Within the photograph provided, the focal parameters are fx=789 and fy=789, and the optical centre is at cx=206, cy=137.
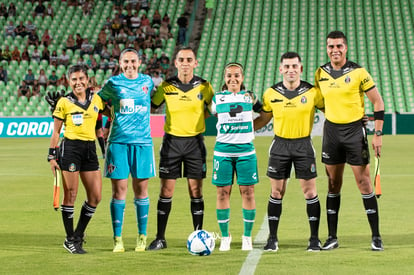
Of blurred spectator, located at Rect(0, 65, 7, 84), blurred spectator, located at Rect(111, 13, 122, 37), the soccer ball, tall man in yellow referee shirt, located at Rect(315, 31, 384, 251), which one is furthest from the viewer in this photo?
blurred spectator, located at Rect(111, 13, 122, 37)

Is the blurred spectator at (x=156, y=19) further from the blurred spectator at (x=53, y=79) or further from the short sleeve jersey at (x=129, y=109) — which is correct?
the short sleeve jersey at (x=129, y=109)

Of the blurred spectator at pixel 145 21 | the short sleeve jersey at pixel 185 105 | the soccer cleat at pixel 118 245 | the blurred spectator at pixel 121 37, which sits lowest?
the soccer cleat at pixel 118 245

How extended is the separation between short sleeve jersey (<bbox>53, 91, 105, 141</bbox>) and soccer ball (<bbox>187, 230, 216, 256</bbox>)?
1.50m

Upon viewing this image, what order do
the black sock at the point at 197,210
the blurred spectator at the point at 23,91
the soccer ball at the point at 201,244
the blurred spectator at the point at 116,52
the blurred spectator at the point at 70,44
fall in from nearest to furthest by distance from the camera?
the soccer ball at the point at 201,244
the black sock at the point at 197,210
the blurred spectator at the point at 23,91
the blurred spectator at the point at 116,52
the blurred spectator at the point at 70,44

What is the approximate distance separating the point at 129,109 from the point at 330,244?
245 cm

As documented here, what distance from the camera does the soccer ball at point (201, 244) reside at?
25.0 ft


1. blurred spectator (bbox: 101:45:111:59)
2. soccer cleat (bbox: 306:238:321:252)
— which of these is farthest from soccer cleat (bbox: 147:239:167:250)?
blurred spectator (bbox: 101:45:111:59)

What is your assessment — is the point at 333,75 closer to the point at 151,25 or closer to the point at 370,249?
the point at 370,249

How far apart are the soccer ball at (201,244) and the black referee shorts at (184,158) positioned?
69 centimetres

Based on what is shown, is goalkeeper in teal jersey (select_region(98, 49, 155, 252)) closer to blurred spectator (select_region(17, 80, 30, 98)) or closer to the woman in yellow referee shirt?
the woman in yellow referee shirt

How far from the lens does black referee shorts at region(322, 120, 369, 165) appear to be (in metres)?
7.93

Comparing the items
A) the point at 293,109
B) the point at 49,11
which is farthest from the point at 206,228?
the point at 49,11

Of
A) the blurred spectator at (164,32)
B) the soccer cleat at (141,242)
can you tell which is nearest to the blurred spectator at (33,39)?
the blurred spectator at (164,32)

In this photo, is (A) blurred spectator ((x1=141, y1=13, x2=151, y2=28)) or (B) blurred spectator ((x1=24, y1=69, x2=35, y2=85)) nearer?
(B) blurred spectator ((x1=24, y1=69, x2=35, y2=85))
